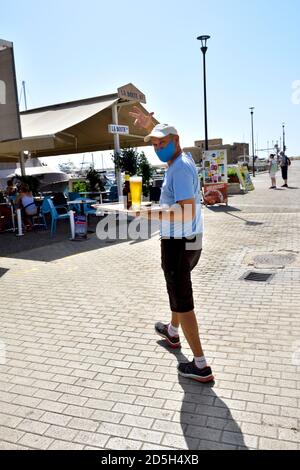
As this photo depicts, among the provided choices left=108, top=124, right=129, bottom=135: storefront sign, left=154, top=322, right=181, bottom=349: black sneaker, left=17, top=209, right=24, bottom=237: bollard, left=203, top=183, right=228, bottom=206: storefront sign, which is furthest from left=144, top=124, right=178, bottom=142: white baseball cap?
left=203, top=183, right=228, bottom=206: storefront sign

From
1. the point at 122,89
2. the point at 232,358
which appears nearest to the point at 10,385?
the point at 232,358

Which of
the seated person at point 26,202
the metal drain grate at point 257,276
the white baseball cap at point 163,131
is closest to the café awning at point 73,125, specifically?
the seated person at point 26,202

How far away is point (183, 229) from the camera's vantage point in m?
3.15

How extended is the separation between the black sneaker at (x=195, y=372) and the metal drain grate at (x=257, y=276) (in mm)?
2871

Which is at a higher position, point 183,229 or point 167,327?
point 183,229

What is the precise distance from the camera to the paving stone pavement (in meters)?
2.67

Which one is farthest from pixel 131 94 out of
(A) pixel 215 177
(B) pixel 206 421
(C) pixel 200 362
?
(B) pixel 206 421

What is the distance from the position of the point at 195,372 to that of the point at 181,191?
1.41m

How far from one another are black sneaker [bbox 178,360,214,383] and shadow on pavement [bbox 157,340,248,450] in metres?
0.04

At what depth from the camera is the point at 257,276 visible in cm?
610

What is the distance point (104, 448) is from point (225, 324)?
2153 millimetres

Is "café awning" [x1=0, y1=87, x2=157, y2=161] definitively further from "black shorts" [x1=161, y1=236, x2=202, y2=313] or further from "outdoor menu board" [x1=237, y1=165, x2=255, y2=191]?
"black shorts" [x1=161, y1=236, x2=202, y2=313]

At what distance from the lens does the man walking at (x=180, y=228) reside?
3059 millimetres

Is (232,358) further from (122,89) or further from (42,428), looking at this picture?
(122,89)
